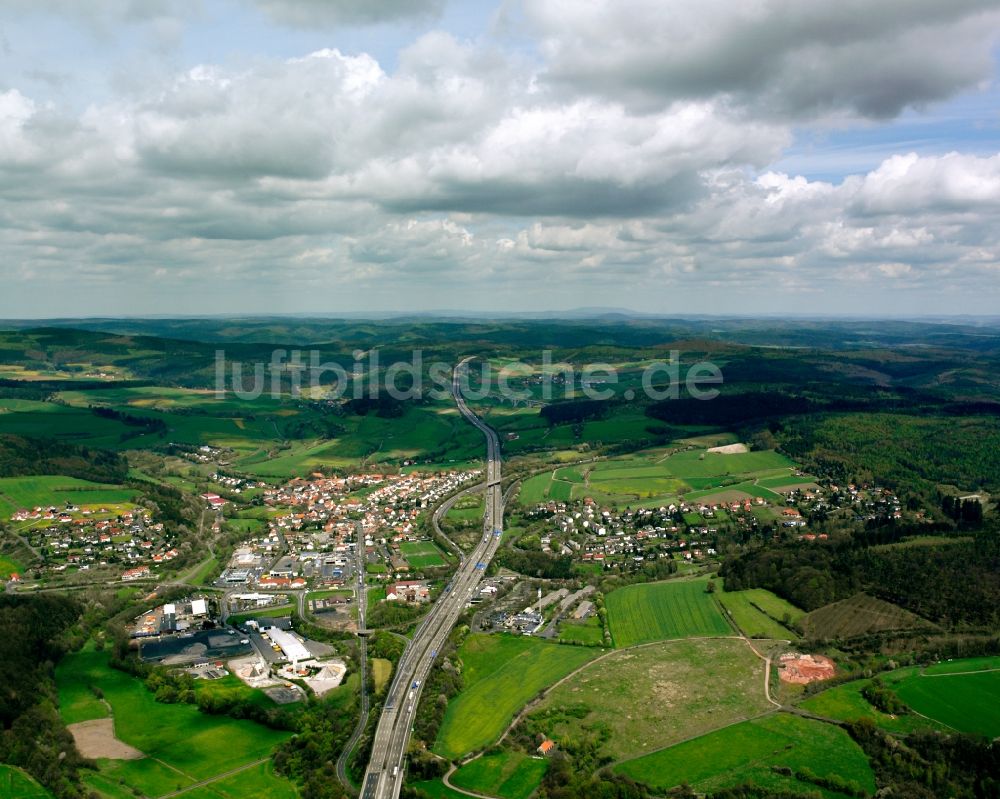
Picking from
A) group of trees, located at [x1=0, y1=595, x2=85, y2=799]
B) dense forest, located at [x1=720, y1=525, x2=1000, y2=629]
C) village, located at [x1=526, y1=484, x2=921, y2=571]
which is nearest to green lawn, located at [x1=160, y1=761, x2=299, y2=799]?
group of trees, located at [x1=0, y1=595, x2=85, y2=799]

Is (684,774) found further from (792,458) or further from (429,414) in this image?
(429,414)

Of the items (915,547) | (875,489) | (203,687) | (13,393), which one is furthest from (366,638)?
(13,393)

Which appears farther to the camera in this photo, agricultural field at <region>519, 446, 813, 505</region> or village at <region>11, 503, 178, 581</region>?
agricultural field at <region>519, 446, 813, 505</region>

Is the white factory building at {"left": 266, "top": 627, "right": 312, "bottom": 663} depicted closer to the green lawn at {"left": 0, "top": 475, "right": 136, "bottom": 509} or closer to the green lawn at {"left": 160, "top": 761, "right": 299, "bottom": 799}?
the green lawn at {"left": 160, "top": 761, "right": 299, "bottom": 799}

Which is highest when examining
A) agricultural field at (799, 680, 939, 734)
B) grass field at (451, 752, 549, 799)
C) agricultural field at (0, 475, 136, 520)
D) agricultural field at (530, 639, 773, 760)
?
agricultural field at (0, 475, 136, 520)

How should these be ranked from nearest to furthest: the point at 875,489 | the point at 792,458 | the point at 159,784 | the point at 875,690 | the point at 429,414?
the point at 159,784
the point at 875,690
the point at 875,489
the point at 792,458
the point at 429,414

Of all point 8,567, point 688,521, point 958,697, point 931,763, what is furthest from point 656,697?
point 8,567

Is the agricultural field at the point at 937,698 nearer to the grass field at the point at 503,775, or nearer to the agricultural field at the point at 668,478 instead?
the grass field at the point at 503,775
